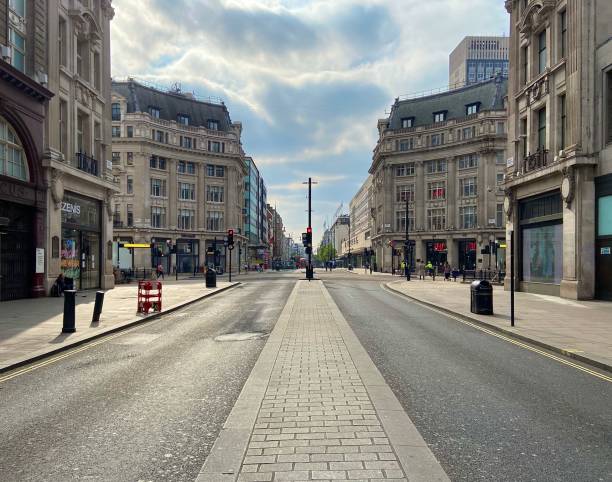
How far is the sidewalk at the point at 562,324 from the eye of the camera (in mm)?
8898

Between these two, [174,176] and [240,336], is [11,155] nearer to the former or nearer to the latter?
[240,336]

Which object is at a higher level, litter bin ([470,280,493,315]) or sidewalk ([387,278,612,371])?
litter bin ([470,280,493,315])

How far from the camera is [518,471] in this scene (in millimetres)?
3842

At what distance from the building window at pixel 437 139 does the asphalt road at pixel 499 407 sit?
58917mm

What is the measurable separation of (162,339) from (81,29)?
2163 cm

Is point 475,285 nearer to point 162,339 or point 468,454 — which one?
point 162,339

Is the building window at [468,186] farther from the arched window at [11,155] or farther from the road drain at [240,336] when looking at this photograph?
the road drain at [240,336]

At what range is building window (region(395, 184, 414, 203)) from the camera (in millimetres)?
68338

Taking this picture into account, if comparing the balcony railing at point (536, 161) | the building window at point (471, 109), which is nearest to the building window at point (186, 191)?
the building window at point (471, 109)

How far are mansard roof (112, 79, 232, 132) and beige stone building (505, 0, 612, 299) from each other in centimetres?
4983

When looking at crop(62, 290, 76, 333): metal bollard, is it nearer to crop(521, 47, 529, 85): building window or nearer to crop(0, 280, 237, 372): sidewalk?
crop(0, 280, 237, 372): sidewalk

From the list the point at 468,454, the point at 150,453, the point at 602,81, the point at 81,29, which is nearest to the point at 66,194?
the point at 81,29

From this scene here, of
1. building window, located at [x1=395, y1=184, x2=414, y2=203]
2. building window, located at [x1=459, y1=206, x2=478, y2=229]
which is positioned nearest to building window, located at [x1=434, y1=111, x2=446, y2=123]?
building window, located at [x1=395, y1=184, x2=414, y2=203]

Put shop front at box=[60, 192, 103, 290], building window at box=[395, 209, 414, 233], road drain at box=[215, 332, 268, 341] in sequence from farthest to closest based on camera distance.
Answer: building window at box=[395, 209, 414, 233]
shop front at box=[60, 192, 103, 290]
road drain at box=[215, 332, 268, 341]
